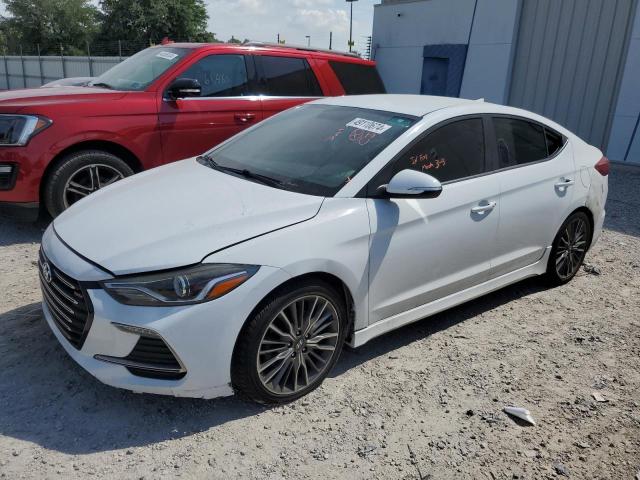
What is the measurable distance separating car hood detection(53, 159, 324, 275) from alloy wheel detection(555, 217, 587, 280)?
250cm

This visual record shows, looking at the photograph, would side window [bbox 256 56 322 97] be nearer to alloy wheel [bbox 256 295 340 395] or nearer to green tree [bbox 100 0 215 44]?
alloy wheel [bbox 256 295 340 395]

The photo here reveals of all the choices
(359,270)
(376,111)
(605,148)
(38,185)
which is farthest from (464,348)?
(605,148)

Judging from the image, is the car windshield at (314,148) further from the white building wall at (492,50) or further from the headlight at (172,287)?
the white building wall at (492,50)

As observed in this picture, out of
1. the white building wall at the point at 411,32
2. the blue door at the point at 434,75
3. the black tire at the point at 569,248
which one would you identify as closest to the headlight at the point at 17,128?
the black tire at the point at 569,248

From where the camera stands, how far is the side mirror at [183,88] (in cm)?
541

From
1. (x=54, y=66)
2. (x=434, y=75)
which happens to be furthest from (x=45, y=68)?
(x=434, y=75)

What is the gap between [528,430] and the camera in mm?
2902

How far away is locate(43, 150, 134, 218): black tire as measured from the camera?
4.96 meters

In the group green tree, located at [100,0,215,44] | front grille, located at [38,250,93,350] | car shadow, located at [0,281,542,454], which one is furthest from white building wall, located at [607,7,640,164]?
green tree, located at [100,0,215,44]

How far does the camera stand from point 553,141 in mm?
4434

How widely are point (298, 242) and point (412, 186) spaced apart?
2.46 ft

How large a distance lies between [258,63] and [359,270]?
3.92 m

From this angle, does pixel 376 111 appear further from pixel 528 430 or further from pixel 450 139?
pixel 528 430

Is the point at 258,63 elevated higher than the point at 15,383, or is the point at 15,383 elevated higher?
the point at 258,63
